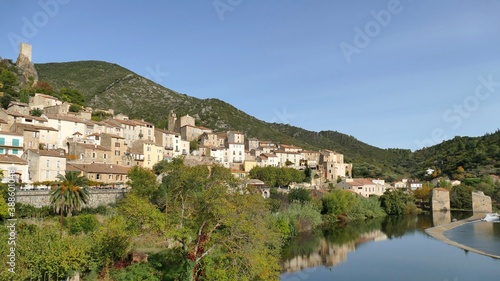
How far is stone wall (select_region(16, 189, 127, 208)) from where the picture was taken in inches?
1169

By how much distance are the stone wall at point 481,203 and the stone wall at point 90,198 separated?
7118 centimetres

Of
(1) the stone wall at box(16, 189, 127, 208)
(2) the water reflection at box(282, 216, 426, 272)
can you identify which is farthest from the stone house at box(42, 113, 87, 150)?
(2) the water reflection at box(282, 216, 426, 272)

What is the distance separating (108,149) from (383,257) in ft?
121

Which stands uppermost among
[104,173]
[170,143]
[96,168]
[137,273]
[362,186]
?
[170,143]

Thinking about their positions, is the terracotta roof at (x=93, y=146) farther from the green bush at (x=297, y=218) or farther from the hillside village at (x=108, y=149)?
the green bush at (x=297, y=218)

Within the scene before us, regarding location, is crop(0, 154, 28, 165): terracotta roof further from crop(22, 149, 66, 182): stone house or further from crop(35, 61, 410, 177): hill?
crop(35, 61, 410, 177): hill

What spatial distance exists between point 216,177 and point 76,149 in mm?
34579

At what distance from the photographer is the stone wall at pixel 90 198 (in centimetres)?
2969

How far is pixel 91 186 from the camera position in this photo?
38219 mm

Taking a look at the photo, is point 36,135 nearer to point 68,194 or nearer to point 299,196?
point 68,194

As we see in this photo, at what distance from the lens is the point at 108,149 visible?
52219mm

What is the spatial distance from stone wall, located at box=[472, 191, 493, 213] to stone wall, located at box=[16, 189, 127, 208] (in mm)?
71176

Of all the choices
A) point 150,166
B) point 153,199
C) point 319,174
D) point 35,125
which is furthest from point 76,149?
point 319,174

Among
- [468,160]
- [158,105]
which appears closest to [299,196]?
[158,105]
